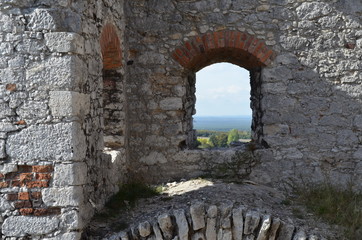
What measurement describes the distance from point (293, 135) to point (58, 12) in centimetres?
367

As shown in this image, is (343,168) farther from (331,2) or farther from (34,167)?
(34,167)

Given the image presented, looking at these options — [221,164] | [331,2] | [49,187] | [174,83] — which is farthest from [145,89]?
[331,2]

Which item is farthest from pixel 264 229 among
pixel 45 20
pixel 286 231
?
pixel 45 20

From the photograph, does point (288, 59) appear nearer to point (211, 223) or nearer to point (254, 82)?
point (254, 82)

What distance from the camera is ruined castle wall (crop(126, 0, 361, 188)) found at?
5.49 m

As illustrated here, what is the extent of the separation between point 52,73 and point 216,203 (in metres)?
2.12

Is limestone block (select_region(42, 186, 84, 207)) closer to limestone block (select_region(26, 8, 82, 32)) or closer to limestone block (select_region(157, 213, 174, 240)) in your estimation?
limestone block (select_region(157, 213, 174, 240))

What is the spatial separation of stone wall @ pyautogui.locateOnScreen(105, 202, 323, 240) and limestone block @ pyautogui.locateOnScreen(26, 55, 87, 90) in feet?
5.14

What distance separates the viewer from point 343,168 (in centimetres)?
554

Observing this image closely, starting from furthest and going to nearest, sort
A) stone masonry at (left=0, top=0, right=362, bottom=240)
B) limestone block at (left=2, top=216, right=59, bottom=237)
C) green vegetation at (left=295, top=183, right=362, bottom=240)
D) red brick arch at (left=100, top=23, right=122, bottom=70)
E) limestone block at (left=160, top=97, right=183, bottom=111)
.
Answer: limestone block at (left=160, top=97, right=183, bottom=111), stone masonry at (left=0, top=0, right=362, bottom=240), red brick arch at (left=100, top=23, right=122, bottom=70), green vegetation at (left=295, top=183, right=362, bottom=240), limestone block at (left=2, top=216, right=59, bottom=237)

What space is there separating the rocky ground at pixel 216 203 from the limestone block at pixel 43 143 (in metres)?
0.84

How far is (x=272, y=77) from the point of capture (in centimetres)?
556

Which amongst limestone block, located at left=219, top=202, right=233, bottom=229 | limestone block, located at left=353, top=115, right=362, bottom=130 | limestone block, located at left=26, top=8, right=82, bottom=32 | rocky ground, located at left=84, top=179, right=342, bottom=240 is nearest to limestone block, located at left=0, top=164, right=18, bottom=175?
rocky ground, located at left=84, top=179, right=342, bottom=240

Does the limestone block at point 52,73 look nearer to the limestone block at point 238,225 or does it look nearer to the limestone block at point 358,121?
the limestone block at point 238,225
